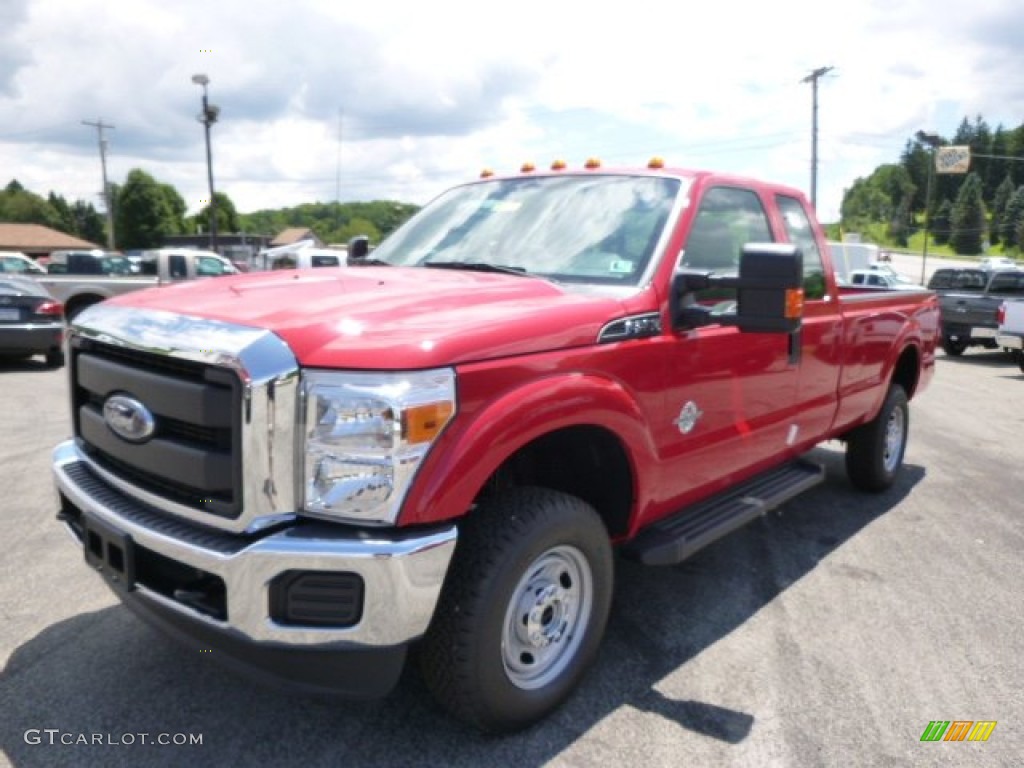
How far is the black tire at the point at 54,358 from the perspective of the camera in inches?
459

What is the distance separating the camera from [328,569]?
7.30 feet

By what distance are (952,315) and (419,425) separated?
16.2m

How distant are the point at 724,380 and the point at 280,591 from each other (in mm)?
2143

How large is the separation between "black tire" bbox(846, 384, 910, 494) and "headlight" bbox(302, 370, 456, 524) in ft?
14.1

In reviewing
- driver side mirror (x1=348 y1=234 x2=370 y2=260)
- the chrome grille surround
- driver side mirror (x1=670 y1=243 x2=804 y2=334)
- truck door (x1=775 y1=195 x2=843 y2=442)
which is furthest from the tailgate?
the chrome grille surround

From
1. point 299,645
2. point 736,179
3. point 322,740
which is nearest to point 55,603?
point 322,740

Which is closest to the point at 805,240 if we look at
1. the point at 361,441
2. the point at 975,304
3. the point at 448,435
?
the point at 448,435

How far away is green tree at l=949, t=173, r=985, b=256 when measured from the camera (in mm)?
108688

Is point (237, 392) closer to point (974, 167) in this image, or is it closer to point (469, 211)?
point (469, 211)

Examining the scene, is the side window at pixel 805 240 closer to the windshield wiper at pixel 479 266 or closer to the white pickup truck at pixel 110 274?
the windshield wiper at pixel 479 266

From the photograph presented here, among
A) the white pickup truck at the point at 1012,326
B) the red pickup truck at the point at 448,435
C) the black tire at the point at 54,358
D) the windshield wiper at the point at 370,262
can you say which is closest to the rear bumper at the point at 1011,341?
the white pickup truck at the point at 1012,326

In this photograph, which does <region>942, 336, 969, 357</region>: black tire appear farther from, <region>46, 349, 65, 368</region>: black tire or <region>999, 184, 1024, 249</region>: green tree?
<region>999, 184, 1024, 249</region>: green tree

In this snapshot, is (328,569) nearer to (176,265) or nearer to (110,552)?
(110,552)

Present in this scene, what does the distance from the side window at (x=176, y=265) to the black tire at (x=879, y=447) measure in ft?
54.5
